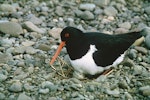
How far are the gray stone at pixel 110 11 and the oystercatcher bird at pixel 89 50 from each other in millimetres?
1813

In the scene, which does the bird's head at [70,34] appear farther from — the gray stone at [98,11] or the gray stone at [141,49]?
the gray stone at [98,11]

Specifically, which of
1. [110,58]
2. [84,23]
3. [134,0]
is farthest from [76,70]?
[134,0]

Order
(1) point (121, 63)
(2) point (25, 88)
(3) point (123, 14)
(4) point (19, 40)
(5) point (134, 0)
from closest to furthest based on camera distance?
(2) point (25, 88) < (1) point (121, 63) < (4) point (19, 40) < (3) point (123, 14) < (5) point (134, 0)

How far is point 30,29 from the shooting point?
19.6 feet

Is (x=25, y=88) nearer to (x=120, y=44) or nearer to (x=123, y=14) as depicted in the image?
(x=120, y=44)

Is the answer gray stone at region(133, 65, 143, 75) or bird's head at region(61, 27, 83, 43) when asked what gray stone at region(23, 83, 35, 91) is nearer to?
bird's head at region(61, 27, 83, 43)

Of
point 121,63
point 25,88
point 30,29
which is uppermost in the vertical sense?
point 30,29

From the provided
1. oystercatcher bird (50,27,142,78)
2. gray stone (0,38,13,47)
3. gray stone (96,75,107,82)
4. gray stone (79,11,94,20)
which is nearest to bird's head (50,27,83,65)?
oystercatcher bird (50,27,142,78)

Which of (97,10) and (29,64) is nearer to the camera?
(29,64)

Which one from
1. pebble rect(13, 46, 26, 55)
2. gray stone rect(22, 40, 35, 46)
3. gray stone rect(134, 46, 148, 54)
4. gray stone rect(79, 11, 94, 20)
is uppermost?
gray stone rect(79, 11, 94, 20)

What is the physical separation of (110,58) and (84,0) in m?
2.34

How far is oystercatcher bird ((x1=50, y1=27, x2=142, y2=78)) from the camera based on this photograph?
15.8 ft

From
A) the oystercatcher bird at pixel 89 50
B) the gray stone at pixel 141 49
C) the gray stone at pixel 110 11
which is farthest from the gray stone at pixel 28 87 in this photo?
the gray stone at pixel 110 11

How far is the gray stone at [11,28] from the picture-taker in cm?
579
